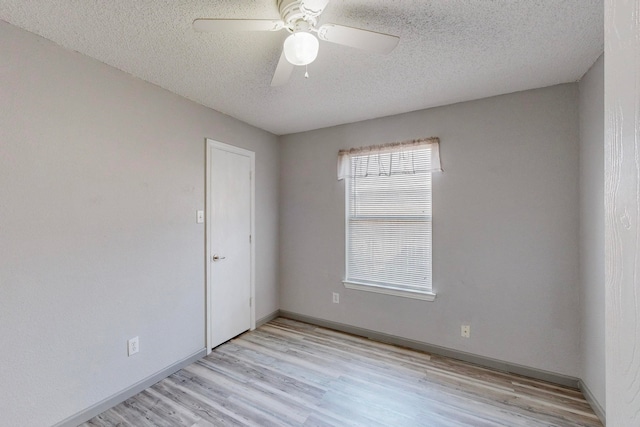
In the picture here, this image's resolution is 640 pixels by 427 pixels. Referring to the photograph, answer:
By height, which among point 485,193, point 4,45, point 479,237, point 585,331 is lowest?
point 585,331

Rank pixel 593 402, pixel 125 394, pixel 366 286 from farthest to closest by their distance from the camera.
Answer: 1. pixel 366 286
2. pixel 125 394
3. pixel 593 402

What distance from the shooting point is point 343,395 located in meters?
2.11

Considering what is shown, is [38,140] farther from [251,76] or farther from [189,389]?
[189,389]

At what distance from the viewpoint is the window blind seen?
278cm

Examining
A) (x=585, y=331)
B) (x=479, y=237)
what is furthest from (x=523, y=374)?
(x=479, y=237)

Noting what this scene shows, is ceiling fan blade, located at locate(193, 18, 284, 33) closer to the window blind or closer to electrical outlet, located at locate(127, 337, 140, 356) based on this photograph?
the window blind

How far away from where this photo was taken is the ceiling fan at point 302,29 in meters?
1.26

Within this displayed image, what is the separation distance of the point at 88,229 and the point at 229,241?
1276 millimetres

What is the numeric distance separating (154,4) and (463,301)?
313 cm

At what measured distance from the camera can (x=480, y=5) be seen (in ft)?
4.64

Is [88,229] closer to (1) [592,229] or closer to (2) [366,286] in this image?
(2) [366,286]

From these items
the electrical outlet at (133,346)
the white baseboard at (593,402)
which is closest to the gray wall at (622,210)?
the white baseboard at (593,402)

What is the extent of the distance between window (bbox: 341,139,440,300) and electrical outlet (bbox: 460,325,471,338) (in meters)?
0.36

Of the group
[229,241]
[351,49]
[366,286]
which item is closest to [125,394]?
[229,241]
